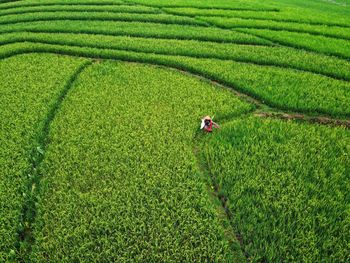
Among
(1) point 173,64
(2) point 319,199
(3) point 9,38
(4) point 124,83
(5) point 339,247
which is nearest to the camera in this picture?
(5) point 339,247

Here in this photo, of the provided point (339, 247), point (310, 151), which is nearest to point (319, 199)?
point (339, 247)

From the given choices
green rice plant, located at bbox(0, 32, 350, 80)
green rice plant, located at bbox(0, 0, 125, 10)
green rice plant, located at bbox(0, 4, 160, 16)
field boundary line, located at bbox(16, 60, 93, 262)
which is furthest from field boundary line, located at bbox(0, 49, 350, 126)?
green rice plant, located at bbox(0, 0, 125, 10)

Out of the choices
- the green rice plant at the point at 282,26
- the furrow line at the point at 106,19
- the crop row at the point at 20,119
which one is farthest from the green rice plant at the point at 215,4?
the crop row at the point at 20,119

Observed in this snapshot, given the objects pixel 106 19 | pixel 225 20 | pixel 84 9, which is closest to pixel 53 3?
pixel 84 9

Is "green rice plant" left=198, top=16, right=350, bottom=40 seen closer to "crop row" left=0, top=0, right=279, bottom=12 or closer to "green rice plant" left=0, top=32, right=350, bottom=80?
"green rice plant" left=0, top=32, right=350, bottom=80

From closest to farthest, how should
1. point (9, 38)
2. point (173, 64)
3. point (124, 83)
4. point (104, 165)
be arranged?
point (104, 165) < point (124, 83) < point (173, 64) < point (9, 38)

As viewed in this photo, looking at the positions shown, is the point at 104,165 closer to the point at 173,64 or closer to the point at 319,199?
the point at 319,199
